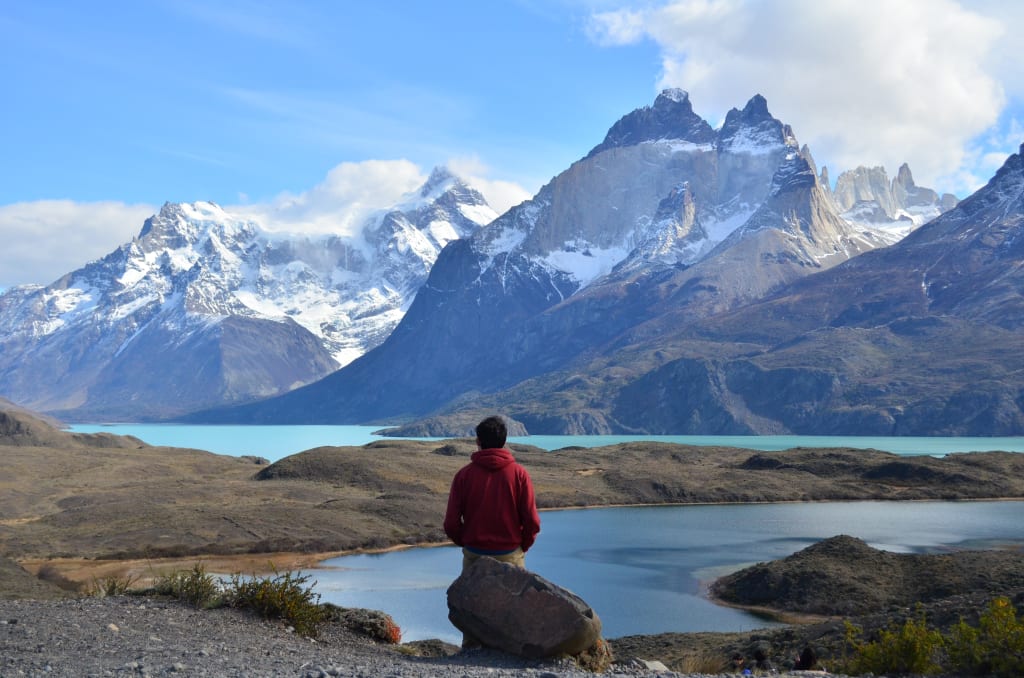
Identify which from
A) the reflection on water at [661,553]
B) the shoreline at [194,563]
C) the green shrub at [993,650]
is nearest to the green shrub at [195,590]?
the green shrub at [993,650]

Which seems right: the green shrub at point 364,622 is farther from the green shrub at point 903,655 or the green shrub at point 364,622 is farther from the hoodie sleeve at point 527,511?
the green shrub at point 903,655

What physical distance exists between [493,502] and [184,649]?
4548 mm

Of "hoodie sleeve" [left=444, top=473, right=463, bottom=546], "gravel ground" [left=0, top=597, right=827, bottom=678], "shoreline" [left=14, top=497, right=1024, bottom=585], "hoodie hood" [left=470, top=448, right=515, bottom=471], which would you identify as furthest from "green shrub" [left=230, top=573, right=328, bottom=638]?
"shoreline" [left=14, top=497, right=1024, bottom=585]

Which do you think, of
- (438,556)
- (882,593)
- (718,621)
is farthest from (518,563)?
(438,556)

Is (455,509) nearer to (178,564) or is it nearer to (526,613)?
(526,613)

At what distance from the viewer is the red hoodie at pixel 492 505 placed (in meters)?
14.6

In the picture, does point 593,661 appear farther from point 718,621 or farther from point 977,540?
point 977,540

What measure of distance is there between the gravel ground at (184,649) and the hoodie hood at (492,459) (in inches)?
103

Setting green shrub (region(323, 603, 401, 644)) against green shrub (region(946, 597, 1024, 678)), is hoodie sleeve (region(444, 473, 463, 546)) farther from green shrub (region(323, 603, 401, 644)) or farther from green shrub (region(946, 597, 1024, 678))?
green shrub (region(946, 597, 1024, 678))

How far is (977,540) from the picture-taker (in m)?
68.1

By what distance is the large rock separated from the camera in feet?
48.1

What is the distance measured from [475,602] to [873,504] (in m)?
91.9

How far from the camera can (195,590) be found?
57.2 feet

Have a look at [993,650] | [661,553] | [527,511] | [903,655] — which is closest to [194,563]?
[661,553]
